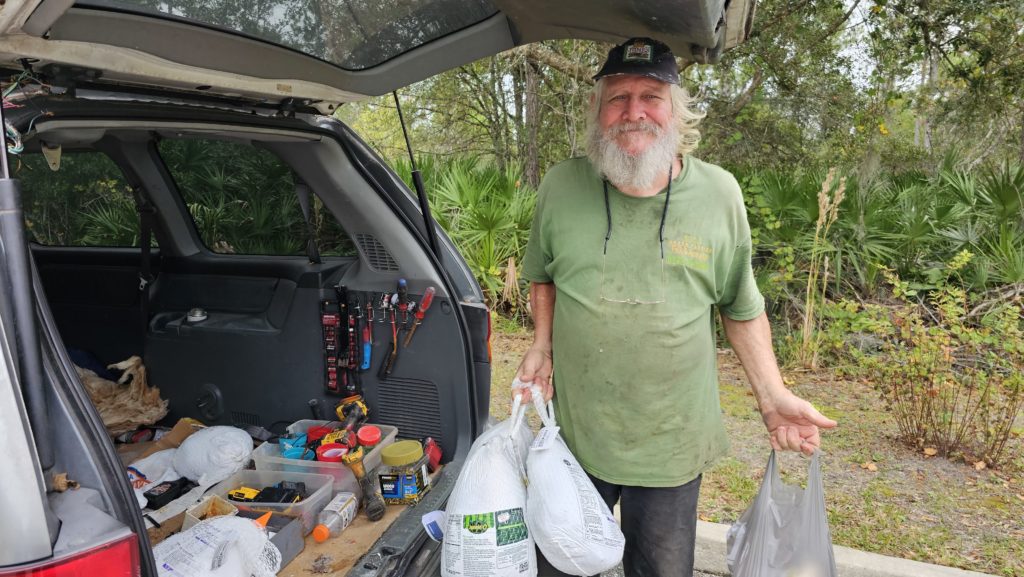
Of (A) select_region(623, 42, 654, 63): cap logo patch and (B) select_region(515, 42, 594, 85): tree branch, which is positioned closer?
(A) select_region(623, 42, 654, 63): cap logo patch

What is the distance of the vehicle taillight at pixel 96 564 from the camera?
104 centimetres

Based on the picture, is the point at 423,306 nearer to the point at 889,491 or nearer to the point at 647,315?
the point at 647,315

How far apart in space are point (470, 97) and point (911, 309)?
8773 millimetres

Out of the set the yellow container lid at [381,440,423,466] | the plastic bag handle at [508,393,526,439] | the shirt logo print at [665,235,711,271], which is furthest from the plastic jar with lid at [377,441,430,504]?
the shirt logo print at [665,235,711,271]

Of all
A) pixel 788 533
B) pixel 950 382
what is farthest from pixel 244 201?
pixel 950 382

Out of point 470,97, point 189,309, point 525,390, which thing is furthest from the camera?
point 470,97

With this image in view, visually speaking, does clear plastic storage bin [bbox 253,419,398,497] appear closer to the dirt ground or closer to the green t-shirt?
the green t-shirt

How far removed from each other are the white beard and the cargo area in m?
0.86

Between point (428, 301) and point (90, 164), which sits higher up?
point (90, 164)

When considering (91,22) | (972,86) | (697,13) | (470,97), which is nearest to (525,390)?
(697,13)

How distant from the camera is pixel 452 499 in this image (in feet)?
6.20

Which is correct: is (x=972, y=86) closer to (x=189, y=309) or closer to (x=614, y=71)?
(x=614, y=71)

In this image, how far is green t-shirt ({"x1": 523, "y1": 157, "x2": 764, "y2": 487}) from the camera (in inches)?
77.4

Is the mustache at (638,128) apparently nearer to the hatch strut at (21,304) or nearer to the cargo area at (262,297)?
the cargo area at (262,297)
